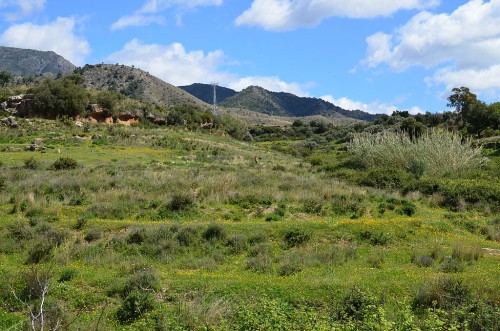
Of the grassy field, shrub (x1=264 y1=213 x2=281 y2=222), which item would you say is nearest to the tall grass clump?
the grassy field

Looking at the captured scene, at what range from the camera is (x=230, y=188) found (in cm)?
2375

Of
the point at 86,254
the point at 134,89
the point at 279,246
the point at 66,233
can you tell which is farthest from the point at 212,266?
the point at 134,89

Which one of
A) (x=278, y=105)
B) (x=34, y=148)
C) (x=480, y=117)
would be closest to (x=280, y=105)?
(x=278, y=105)

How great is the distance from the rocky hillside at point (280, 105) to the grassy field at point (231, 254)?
151852mm

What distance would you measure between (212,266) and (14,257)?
6161mm

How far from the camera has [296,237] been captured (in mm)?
16047

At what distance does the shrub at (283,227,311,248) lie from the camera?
52.2 ft

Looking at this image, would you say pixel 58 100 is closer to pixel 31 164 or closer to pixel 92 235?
pixel 31 164

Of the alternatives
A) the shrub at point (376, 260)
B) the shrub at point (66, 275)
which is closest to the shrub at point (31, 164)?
the shrub at point (66, 275)

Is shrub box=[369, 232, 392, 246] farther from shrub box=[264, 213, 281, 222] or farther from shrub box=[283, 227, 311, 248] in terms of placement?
shrub box=[264, 213, 281, 222]

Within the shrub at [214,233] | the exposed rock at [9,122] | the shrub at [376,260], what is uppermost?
the exposed rock at [9,122]

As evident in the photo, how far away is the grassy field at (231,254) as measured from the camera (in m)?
9.49

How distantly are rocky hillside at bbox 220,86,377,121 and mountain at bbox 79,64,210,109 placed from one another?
51781mm

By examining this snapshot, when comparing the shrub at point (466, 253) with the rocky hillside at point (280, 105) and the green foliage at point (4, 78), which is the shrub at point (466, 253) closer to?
the green foliage at point (4, 78)
